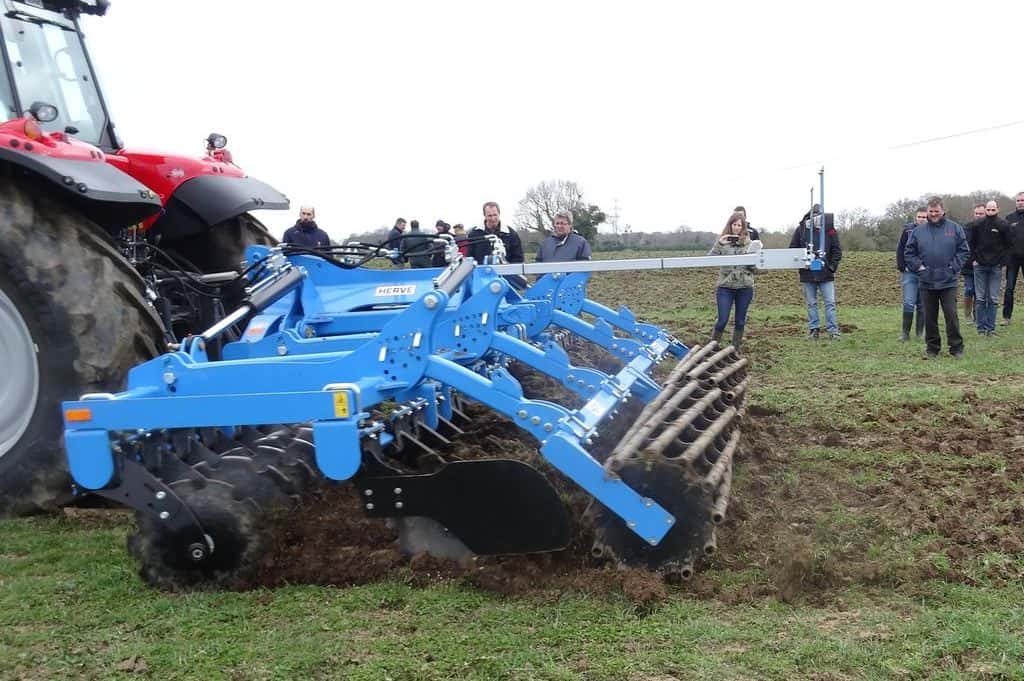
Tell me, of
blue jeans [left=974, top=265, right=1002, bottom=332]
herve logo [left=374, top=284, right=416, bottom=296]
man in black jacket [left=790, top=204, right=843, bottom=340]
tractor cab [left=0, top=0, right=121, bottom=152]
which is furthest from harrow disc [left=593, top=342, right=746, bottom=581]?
blue jeans [left=974, top=265, right=1002, bottom=332]

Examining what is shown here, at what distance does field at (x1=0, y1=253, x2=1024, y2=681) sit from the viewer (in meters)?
2.71

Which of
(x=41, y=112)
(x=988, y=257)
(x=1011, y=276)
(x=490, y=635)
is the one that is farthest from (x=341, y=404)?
(x=1011, y=276)

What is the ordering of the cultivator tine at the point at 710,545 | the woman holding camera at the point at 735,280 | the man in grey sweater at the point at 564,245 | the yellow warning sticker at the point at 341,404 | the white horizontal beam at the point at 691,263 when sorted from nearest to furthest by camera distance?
the cultivator tine at the point at 710,545 < the yellow warning sticker at the point at 341,404 < the white horizontal beam at the point at 691,263 < the man in grey sweater at the point at 564,245 < the woman holding camera at the point at 735,280

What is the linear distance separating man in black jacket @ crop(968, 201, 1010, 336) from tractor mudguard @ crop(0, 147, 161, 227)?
8941 mm

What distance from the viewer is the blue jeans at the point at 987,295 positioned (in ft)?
32.8

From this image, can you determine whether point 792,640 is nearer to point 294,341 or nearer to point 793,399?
point 294,341

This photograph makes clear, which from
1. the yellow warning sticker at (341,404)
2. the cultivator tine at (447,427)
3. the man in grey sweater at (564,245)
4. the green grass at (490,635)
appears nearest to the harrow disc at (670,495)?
the green grass at (490,635)

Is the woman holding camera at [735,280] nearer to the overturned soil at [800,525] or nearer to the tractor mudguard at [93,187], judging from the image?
the overturned soil at [800,525]

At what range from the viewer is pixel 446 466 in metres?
3.37

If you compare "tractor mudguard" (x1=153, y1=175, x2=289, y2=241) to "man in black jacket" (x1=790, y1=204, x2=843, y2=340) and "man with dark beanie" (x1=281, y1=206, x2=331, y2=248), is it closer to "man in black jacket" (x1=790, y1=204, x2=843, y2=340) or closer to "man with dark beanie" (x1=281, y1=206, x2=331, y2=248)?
"man with dark beanie" (x1=281, y1=206, x2=331, y2=248)

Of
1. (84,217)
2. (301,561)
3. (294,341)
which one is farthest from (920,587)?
(84,217)

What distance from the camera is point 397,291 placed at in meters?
4.99

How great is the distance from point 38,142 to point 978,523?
4355 millimetres

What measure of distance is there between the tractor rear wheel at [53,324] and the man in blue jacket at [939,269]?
7176mm
